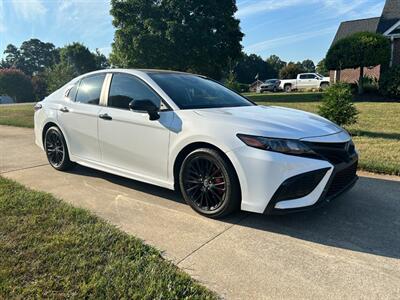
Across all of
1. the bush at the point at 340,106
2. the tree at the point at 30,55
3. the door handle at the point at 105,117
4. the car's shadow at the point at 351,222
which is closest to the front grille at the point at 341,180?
the car's shadow at the point at 351,222

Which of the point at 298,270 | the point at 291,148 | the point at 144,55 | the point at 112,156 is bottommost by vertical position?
the point at 298,270

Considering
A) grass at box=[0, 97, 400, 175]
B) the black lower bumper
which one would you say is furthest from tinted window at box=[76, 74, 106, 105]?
grass at box=[0, 97, 400, 175]

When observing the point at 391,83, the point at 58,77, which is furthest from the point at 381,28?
the point at 58,77

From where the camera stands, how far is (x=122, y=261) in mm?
2820

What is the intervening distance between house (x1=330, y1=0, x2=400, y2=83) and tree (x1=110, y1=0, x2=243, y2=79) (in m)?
8.53

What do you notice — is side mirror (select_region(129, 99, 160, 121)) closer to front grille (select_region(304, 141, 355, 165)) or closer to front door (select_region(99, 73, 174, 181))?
front door (select_region(99, 73, 174, 181))

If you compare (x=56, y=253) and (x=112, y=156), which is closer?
(x=56, y=253)

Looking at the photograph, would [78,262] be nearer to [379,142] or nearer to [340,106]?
[379,142]

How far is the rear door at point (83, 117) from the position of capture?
479 cm

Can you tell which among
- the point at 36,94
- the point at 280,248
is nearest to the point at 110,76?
the point at 280,248

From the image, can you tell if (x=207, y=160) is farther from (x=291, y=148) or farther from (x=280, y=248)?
(x=280, y=248)

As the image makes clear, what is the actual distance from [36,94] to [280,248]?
200 ft

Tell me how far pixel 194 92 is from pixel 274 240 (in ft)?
6.66

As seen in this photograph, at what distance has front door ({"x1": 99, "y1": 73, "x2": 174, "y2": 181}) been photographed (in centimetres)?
400
